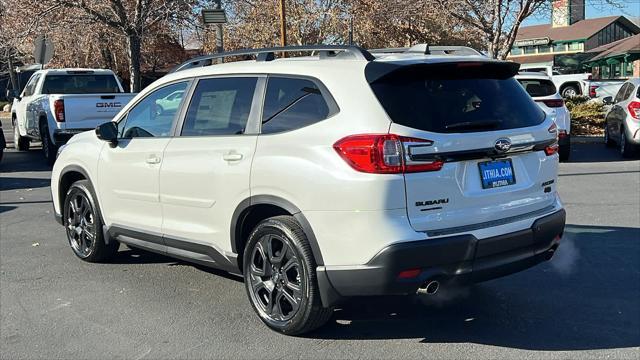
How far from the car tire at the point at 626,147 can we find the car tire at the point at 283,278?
10.7 m

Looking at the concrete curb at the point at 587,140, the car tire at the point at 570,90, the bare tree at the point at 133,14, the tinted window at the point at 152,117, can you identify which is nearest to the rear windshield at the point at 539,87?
the concrete curb at the point at 587,140

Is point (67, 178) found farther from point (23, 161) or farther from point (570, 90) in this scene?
point (570, 90)

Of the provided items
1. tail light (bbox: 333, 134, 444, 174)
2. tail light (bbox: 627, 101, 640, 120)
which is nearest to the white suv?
tail light (bbox: 333, 134, 444, 174)

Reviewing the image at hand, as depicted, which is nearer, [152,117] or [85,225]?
[152,117]

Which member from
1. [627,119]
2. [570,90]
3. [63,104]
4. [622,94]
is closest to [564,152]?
[627,119]

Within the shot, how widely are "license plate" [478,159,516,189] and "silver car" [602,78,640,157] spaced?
9825mm

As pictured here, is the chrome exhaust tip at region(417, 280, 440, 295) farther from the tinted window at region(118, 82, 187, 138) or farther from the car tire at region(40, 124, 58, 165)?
the car tire at region(40, 124, 58, 165)

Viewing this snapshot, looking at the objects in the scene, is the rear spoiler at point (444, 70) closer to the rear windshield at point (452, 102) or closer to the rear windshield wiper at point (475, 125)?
the rear windshield at point (452, 102)

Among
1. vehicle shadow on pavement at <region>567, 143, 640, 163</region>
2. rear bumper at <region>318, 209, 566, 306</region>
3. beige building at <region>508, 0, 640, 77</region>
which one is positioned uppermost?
beige building at <region>508, 0, 640, 77</region>

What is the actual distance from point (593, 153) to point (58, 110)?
11.0 meters

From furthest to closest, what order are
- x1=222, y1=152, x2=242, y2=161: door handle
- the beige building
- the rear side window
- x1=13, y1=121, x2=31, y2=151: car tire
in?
1. the beige building
2. x1=13, y1=121, x2=31, y2=151: car tire
3. the rear side window
4. x1=222, y1=152, x2=242, y2=161: door handle

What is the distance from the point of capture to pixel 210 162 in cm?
470

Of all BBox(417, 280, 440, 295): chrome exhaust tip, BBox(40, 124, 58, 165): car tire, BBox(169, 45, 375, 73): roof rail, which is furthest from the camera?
BBox(40, 124, 58, 165): car tire

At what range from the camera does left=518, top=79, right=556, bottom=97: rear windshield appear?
41.3 ft
